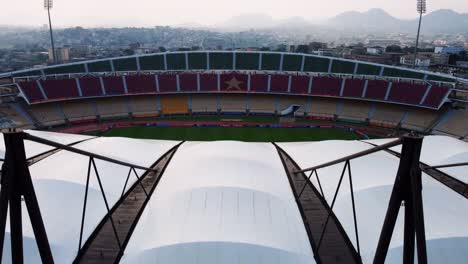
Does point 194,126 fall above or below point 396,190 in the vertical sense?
below

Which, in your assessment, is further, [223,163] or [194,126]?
[194,126]

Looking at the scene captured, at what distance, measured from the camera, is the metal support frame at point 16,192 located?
7.13 metres

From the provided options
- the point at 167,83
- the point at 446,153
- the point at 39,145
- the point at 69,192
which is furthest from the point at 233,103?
the point at 69,192

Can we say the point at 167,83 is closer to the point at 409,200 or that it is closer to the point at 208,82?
the point at 208,82

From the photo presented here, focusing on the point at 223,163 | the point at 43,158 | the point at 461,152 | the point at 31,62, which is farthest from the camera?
the point at 31,62

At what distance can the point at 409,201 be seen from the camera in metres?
7.77

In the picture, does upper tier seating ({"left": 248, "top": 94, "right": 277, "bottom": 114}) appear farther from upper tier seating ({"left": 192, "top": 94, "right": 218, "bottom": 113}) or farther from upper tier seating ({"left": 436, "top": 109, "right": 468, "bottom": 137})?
upper tier seating ({"left": 436, "top": 109, "right": 468, "bottom": 137})

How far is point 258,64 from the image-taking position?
61.3m

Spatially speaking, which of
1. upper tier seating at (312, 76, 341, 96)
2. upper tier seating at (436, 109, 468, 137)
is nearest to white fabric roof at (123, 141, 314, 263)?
upper tier seating at (436, 109, 468, 137)

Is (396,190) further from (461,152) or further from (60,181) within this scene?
(461,152)

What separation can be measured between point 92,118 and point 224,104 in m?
20.1

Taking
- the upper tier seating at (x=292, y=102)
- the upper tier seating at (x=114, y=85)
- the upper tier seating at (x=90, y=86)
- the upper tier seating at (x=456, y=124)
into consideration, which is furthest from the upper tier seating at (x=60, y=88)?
the upper tier seating at (x=456, y=124)

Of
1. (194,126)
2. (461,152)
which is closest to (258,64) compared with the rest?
(194,126)

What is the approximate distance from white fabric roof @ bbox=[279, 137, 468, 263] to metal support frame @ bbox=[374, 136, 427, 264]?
3.82 meters
